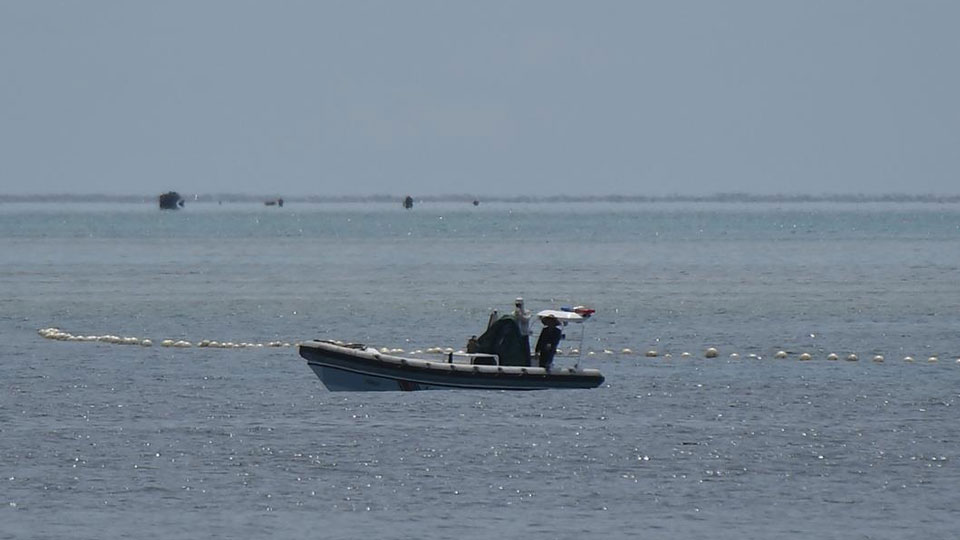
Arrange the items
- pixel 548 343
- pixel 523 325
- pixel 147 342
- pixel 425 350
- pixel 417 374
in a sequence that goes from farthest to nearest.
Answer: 1. pixel 147 342
2. pixel 425 350
3. pixel 548 343
4. pixel 417 374
5. pixel 523 325

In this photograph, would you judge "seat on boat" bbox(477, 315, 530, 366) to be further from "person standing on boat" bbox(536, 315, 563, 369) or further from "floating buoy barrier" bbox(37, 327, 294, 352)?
"floating buoy barrier" bbox(37, 327, 294, 352)

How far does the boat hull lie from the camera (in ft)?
123

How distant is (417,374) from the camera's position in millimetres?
→ 37812

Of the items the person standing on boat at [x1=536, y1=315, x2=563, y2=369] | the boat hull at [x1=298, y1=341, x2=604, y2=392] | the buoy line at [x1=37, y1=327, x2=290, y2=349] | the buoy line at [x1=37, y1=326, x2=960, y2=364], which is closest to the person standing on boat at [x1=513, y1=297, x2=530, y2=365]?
the person standing on boat at [x1=536, y1=315, x2=563, y2=369]

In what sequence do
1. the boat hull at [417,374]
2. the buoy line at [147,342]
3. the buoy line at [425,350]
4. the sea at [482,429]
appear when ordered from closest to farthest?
1. the sea at [482,429]
2. the boat hull at [417,374]
3. the buoy line at [425,350]
4. the buoy line at [147,342]

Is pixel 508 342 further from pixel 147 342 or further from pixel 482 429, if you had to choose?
pixel 147 342

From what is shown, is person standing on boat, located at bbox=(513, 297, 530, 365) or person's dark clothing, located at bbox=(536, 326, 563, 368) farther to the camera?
person's dark clothing, located at bbox=(536, 326, 563, 368)

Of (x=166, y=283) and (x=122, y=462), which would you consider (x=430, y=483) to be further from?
(x=166, y=283)

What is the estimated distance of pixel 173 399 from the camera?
125 feet

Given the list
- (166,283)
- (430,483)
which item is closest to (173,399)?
(430,483)

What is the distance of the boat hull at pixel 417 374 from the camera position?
37438 mm

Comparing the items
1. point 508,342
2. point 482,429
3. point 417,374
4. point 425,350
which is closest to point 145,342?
point 425,350

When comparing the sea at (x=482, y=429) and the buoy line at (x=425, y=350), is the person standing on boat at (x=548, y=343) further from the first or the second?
the buoy line at (x=425, y=350)

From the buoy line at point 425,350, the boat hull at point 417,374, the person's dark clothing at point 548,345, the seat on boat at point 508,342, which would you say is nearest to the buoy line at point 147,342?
the buoy line at point 425,350
